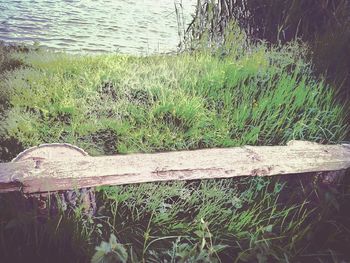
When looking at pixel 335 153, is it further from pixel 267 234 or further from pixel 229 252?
pixel 229 252

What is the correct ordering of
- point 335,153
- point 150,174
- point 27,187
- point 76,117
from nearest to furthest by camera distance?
point 27,187 → point 150,174 → point 335,153 → point 76,117

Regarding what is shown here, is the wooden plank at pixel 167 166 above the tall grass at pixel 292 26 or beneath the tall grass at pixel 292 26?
beneath

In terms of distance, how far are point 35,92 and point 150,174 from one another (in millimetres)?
1981

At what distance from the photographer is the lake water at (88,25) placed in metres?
2.77

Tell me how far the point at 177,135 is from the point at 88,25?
4.60 feet

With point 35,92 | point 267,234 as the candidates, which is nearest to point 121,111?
point 35,92

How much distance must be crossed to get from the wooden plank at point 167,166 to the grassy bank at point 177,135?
0.74 feet

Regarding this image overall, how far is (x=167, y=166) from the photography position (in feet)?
5.93

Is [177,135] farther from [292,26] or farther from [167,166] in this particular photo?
[292,26]

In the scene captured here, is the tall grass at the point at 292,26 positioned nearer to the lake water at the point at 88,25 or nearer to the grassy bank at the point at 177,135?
the grassy bank at the point at 177,135

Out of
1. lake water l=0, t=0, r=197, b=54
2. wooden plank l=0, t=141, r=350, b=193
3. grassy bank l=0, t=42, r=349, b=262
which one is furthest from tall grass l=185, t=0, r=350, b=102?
wooden plank l=0, t=141, r=350, b=193

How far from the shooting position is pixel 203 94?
3.20 meters

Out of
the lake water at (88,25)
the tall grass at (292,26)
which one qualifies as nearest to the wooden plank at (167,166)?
the tall grass at (292,26)

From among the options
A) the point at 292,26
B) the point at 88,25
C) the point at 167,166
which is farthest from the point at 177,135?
the point at 292,26
